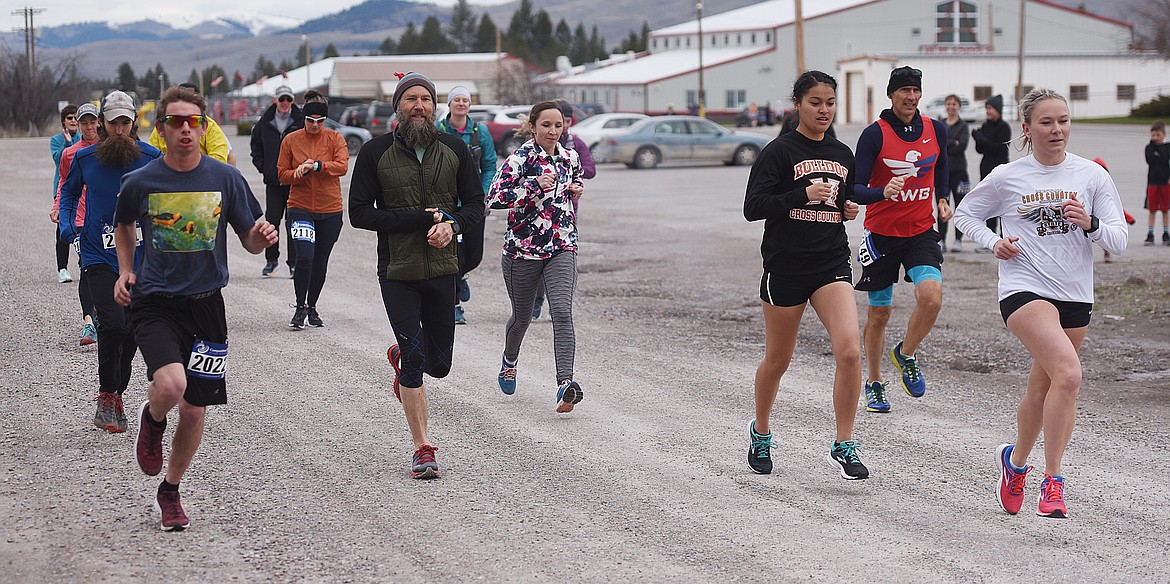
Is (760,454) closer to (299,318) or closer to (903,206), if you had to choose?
(903,206)

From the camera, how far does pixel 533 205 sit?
24.5ft

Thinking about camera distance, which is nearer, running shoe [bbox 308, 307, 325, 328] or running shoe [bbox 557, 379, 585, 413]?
running shoe [bbox 557, 379, 585, 413]

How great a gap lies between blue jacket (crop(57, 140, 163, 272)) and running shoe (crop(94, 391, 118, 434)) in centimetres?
74

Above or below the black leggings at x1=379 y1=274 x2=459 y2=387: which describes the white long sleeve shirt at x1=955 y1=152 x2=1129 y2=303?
above

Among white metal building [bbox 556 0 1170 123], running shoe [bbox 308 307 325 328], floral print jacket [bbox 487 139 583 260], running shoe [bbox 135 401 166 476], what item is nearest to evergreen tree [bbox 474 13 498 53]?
white metal building [bbox 556 0 1170 123]

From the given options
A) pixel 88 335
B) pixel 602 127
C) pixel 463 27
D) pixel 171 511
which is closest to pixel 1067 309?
pixel 171 511

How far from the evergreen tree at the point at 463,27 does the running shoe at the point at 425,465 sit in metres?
181

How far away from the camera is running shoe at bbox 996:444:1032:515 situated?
546 cm

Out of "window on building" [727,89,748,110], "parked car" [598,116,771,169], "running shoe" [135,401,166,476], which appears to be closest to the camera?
"running shoe" [135,401,166,476]

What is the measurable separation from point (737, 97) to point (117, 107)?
254 feet

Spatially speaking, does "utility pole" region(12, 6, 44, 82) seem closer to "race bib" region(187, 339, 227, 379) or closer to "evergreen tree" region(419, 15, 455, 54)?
"race bib" region(187, 339, 227, 379)

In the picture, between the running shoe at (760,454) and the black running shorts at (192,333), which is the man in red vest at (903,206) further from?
the black running shorts at (192,333)

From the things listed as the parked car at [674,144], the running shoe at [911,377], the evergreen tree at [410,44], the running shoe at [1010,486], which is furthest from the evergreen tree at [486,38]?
the running shoe at [1010,486]

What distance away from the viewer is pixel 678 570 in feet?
15.6
